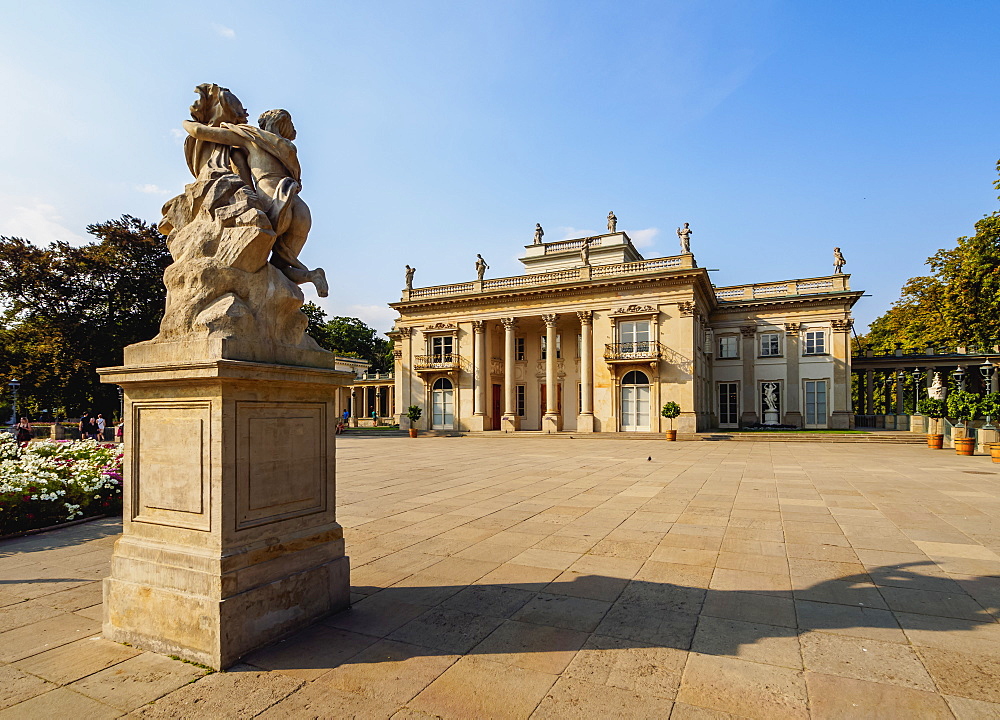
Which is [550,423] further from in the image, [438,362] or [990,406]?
[990,406]

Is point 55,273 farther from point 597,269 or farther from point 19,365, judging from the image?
point 597,269

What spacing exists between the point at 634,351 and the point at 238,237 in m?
31.7

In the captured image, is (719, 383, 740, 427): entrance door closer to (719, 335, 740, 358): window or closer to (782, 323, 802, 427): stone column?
(719, 335, 740, 358): window

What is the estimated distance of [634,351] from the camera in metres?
33.8

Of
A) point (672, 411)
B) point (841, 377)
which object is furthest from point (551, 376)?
point (841, 377)

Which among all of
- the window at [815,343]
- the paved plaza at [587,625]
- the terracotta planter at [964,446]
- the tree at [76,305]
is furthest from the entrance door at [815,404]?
the tree at [76,305]

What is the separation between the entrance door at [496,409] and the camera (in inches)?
1603

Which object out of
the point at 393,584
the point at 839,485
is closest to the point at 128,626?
the point at 393,584

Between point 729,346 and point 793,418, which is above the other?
point 729,346

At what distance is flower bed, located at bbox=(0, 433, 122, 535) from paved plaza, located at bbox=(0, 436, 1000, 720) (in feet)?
2.00

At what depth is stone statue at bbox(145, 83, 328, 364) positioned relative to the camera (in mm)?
3764

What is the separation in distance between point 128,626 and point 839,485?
12.6 metres

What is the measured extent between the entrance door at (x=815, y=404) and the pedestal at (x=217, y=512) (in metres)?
40.3

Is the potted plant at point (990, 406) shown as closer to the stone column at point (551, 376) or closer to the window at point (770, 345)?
the window at point (770, 345)
